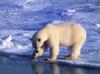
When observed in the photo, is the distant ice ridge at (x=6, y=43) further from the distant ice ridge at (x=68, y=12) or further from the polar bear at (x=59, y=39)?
the distant ice ridge at (x=68, y=12)

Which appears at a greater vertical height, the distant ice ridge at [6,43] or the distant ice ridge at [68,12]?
the distant ice ridge at [68,12]

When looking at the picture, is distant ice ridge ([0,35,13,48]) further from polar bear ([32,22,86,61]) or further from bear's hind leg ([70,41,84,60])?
bear's hind leg ([70,41,84,60])

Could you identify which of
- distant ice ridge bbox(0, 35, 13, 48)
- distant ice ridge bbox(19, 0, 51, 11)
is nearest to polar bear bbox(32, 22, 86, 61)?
distant ice ridge bbox(0, 35, 13, 48)

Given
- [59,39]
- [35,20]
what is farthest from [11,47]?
[35,20]

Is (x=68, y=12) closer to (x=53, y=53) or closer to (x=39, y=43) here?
(x=53, y=53)

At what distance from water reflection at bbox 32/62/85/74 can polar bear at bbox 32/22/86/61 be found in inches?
8.1

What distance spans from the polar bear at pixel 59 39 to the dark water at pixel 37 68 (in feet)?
0.66

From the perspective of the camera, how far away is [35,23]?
11266mm

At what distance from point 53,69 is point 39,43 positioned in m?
0.48

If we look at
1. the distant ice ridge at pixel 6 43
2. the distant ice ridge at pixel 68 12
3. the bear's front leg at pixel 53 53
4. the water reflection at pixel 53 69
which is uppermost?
the distant ice ridge at pixel 68 12

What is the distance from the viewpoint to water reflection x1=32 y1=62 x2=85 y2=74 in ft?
22.1

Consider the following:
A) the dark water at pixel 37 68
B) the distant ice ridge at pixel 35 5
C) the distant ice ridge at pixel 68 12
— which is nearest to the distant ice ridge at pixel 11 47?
the dark water at pixel 37 68

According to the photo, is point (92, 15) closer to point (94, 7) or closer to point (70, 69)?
point (94, 7)

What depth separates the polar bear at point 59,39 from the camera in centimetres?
718
